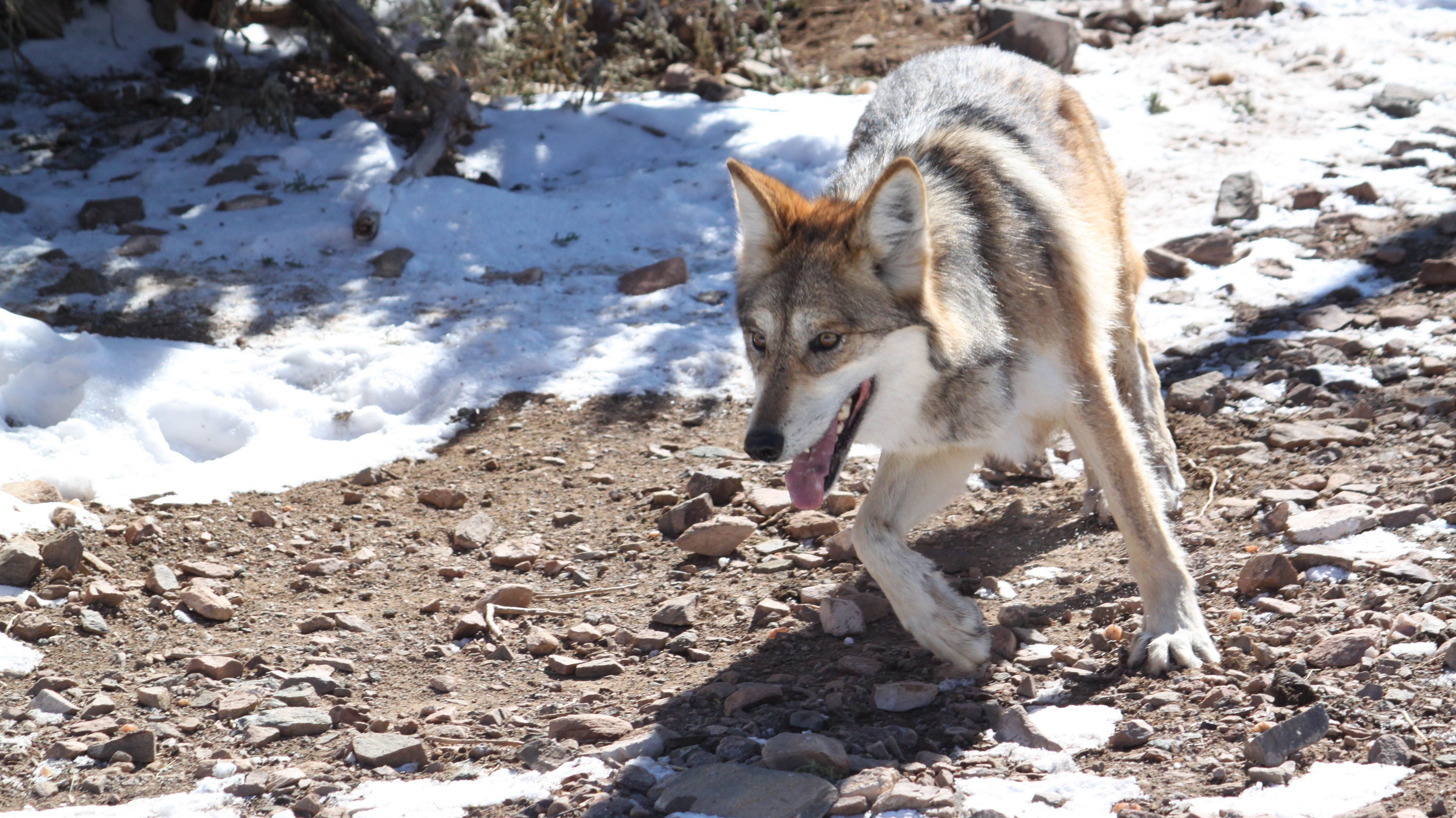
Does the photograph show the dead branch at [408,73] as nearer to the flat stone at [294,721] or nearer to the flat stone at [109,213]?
the flat stone at [109,213]

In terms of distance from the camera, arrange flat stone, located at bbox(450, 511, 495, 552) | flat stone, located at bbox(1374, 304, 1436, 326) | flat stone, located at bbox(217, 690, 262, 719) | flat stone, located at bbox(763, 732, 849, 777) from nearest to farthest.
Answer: flat stone, located at bbox(763, 732, 849, 777) → flat stone, located at bbox(217, 690, 262, 719) → flat stone, located at bbox(450, 511, 495, 552) → flat stone, located at bbox(1374, 304, 1436, 326)

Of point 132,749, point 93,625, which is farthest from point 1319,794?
point 93,625

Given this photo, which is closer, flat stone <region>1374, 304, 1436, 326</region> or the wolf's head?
the wolf's head

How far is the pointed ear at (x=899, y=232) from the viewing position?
3.27 metres

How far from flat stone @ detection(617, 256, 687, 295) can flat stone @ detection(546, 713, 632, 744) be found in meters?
4.00

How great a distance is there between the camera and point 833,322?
11.0ft

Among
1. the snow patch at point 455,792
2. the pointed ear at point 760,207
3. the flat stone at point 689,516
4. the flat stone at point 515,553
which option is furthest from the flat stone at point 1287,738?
the flat stone at point 515,553

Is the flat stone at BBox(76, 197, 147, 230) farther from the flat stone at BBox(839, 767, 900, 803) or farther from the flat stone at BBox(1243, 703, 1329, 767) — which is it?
the flat stone at BBox(1243, 703, 1329, 767)

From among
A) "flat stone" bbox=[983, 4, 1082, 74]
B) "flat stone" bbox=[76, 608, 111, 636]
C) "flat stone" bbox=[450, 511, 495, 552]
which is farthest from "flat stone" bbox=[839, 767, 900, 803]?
"flat stone" bbox=[983, 4, 1082, 74]

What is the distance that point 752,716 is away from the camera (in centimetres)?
323

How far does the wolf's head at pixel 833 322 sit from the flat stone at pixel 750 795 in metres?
0.92

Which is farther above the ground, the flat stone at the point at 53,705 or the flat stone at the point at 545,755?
the flat stone at the point at 545,755

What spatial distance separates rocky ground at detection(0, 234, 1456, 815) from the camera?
2920 mm

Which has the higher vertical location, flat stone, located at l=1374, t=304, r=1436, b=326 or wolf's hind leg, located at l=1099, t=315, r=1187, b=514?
flat stone, located at l=1374, t=304, r=1436, b=326
